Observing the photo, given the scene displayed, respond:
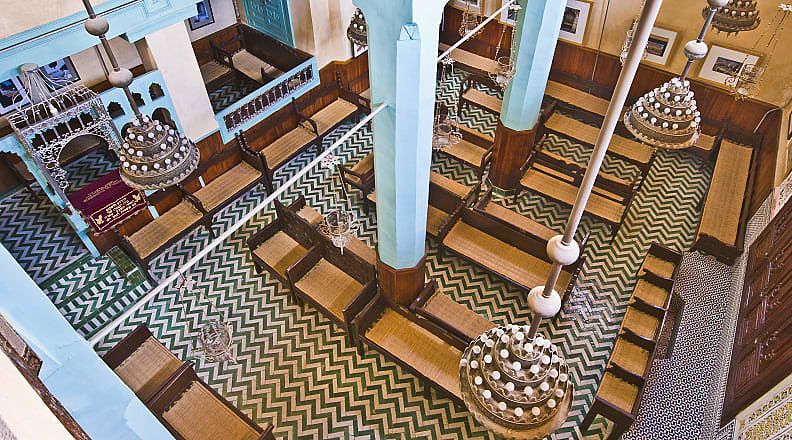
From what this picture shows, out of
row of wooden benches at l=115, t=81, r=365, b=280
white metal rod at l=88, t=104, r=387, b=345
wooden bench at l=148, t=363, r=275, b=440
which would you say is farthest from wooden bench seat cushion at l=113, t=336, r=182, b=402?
white metal rod at l=88, t=104, r=387, b=345

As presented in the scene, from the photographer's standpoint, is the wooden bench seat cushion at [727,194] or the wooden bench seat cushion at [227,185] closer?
the wooden bench seat cushion at [727,194]

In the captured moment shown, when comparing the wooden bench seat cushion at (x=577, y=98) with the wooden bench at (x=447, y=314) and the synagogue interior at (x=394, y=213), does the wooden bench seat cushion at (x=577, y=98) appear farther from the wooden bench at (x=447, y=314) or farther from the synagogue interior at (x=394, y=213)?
the wooden bench at (x=447, y=314)

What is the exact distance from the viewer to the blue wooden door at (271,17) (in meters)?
8.64

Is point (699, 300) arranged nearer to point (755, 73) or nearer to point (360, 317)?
point (755, 73)

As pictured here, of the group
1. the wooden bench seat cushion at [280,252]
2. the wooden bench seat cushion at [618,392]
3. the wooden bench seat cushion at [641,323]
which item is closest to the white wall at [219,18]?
the wooden bench seat cushion at [280,252]

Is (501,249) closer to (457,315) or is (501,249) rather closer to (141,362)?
(457,315)

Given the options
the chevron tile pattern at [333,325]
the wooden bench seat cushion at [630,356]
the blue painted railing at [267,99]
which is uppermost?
the blue painted railing at [267,99]

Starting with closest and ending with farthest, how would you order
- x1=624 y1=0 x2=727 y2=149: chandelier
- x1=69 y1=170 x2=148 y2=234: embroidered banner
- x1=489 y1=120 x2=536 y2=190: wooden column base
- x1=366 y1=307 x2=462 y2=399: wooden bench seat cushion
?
1. x1=624 y1=0 x2=727 y2=149: chandelier
2. x1=366 y1=307 x2=462 y2=399: wooden bench seat cushion
3. x1=69 y1=170 x2=148 y2=234: embroidered banner
4. x1=489 y1=120 x2=536 y2=190: wooden column base

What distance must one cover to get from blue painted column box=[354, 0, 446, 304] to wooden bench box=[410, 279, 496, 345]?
30cm

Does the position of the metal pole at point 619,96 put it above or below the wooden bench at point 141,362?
above

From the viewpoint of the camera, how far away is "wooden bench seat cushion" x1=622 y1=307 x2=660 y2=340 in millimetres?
6301

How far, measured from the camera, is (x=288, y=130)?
9305mm

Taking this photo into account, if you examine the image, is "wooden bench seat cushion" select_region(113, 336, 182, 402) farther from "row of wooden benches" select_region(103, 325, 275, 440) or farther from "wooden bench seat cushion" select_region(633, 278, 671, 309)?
"wooden bench seat cushion" select_region(633, 278, 671, 309)

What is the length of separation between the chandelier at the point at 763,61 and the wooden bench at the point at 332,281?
6081 millimetres
